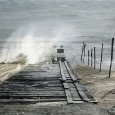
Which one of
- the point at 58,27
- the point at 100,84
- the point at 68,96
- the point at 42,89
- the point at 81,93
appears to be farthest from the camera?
the point at 58,27

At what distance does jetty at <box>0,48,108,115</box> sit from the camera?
10.8 m

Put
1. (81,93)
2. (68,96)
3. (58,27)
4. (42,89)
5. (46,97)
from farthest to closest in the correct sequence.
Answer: (58,27), (42,89), (81,93), (46,97), (68,96)

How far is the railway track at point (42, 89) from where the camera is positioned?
12352 mm

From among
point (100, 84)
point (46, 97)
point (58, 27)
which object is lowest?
point (100, 84)

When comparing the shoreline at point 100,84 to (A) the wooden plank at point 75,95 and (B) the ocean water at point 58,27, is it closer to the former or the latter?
(A) the wooden plank at point 75,95

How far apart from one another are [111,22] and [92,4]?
5608cm

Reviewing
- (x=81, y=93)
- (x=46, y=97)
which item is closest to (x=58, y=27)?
(x=81, y=93)

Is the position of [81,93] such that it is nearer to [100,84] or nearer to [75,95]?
[75,95]

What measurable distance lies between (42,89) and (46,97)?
154 centimetres

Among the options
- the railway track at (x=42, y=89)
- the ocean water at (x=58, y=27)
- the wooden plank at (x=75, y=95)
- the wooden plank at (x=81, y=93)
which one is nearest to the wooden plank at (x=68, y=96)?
the railway track at (x=42, y=89)

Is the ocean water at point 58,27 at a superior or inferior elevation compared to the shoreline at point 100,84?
superior

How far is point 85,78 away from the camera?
84.1ft

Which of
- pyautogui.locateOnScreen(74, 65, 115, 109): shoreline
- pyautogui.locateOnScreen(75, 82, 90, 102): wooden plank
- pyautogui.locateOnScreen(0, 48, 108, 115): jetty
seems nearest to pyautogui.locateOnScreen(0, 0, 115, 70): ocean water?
pyautogui.locateOnScreen(74, 65, 115, 109): shoreline

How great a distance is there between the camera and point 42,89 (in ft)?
46.9
